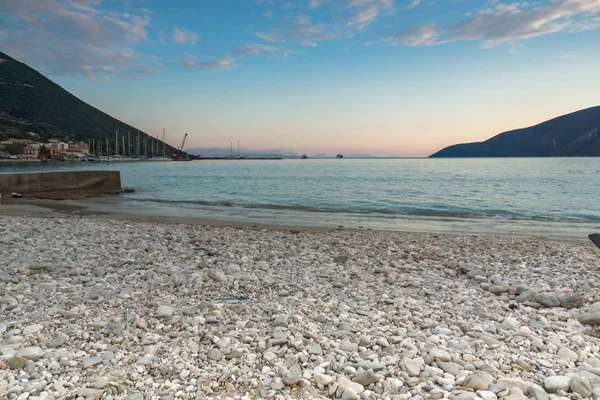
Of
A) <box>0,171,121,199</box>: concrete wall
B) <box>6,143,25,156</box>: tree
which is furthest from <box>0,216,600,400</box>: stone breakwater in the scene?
<box>6,143,25,156</box>: tree

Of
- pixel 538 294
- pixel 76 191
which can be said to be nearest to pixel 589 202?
pixel 538 294

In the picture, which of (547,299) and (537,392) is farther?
(547,299)

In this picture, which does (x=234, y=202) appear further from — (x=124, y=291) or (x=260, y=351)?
(x=260, y=351)

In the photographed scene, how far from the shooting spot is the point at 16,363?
138 inches

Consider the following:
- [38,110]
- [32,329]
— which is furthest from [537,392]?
[38,110]

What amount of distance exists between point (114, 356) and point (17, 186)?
23.9 meters

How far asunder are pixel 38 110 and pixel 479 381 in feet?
623

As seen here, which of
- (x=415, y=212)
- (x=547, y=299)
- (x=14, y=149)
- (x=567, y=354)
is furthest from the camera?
(x=14, y=149)

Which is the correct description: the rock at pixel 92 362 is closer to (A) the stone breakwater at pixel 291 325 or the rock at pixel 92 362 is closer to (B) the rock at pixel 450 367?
(A) the stone breakwater at pixel 291 325

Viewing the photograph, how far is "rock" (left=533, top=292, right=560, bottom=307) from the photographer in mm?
5547

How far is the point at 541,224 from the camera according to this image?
54.6 feet

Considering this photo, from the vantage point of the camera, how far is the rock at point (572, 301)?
18.0ft

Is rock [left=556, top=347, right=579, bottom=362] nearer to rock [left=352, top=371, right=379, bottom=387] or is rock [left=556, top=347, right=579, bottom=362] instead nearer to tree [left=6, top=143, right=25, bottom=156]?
rock [left=352, top=371, right=379, bottom=387]

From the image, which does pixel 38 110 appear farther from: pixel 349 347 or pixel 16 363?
pixel 349 347
